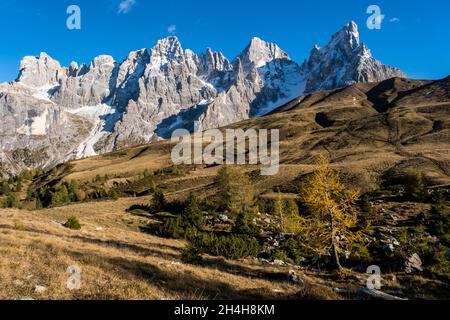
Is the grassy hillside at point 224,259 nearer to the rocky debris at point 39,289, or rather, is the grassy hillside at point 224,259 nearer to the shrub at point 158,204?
the rocky debris at point 39,289

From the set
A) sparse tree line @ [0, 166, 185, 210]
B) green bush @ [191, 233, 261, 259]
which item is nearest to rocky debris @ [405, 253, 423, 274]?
green bush @ [191, 233, 261, 259]

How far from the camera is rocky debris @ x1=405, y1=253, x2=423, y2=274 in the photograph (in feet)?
82.1

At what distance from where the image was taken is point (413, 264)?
1001 inches

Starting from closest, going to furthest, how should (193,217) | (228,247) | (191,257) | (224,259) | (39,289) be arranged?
1. (39,289)
2. (191,257)
3. (224,259)
4. (228,247)
5. (193,217)

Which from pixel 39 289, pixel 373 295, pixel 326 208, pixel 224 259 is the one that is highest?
pixel 326 208

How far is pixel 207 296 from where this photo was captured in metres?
13.1

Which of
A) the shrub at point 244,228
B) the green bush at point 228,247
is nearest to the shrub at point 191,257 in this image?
the green bush at point 228,247

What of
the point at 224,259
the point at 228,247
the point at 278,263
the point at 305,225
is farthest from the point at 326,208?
the point at 228,247

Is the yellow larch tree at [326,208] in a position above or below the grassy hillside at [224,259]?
above

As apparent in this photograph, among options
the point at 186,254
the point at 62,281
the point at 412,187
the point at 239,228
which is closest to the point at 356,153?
the point at 412,187

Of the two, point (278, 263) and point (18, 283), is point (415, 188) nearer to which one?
point (278, 263)

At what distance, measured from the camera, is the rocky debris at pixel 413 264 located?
25.0m

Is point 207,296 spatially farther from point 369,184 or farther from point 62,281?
point 369,184

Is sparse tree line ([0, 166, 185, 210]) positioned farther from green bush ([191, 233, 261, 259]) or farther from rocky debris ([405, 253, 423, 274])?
rocky debris ([405, 253, 423, 274])
